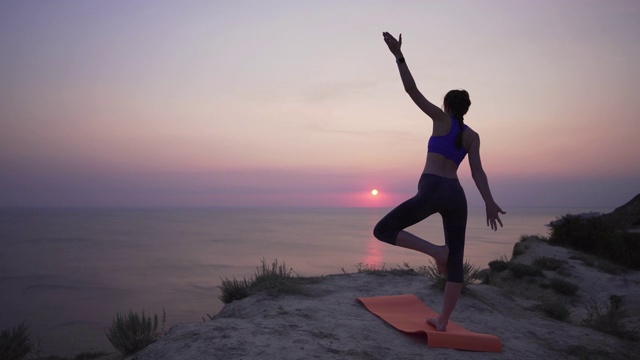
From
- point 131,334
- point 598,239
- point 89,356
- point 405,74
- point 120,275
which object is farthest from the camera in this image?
point 120,275

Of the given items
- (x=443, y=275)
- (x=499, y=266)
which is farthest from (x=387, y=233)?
(x=499, y=266)

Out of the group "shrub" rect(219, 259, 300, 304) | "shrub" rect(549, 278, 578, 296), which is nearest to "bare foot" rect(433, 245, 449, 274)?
"shrub" rect(219, 259, 300, 304)

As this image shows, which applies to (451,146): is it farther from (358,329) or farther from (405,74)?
(358,329)

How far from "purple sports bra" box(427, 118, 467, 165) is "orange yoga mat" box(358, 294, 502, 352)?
1794 millimetres

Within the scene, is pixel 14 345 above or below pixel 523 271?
below

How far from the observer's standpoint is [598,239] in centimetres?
1608

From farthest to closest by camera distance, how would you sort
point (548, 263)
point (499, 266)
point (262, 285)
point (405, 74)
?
point (548, 263) → point (499, 266) → point (262, 285) → point (405, 74)

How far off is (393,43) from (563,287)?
9044 mm

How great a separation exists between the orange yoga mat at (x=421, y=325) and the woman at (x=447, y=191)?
0.54m

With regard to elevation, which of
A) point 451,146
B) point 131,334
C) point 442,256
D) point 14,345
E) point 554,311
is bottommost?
point 14,345

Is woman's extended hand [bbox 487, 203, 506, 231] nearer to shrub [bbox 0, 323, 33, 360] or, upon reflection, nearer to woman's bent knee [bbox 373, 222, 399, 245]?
woman's bent knee [bbox 373, 222, 399, 245]

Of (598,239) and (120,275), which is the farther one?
(120,275)

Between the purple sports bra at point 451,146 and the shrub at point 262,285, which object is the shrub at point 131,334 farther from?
the purple sports bra at point 451,146

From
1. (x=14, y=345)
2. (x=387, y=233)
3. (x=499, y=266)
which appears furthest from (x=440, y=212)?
(x=499, y=266)
